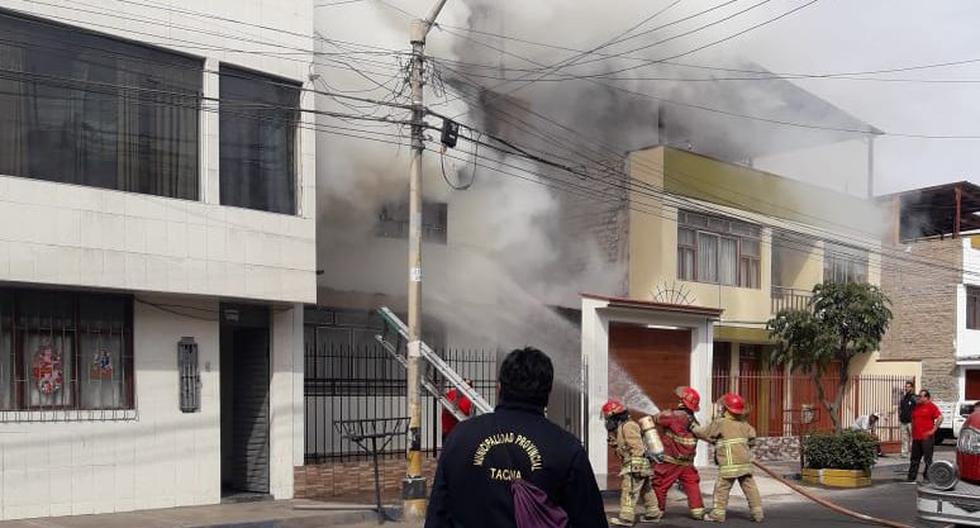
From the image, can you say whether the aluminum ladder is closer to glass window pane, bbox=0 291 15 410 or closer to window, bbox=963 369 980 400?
glass window pane, bbox=0 291 15 410

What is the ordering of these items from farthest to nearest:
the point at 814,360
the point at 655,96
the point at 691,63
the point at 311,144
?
the point at 655,96
the point at 691,63
the point at 814,360
the point at 311,144

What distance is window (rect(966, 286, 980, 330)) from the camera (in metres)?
29.9

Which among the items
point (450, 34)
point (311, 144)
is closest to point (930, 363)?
point (450, 34)

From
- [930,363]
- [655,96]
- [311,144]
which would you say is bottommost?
[930,363]

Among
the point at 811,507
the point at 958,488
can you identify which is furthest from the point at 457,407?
the point at 958,488

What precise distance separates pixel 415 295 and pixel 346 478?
9.91ft

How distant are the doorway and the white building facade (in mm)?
26

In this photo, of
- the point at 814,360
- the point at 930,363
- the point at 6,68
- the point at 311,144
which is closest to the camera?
the point at 6,68

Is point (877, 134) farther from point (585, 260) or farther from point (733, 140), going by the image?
point (585, 260)

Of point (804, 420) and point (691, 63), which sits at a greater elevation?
point (691, 63)

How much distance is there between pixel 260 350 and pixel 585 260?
8849 millimetres

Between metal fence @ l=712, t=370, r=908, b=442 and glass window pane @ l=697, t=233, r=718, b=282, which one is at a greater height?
glass window pane @ l=697, t=233, r=718, b=282

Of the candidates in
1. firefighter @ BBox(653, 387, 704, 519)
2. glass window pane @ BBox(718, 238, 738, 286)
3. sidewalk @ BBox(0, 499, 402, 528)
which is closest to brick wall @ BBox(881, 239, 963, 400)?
glass window pane @ BBox(718, 238, 738, 286)

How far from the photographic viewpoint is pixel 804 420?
1909 cm
